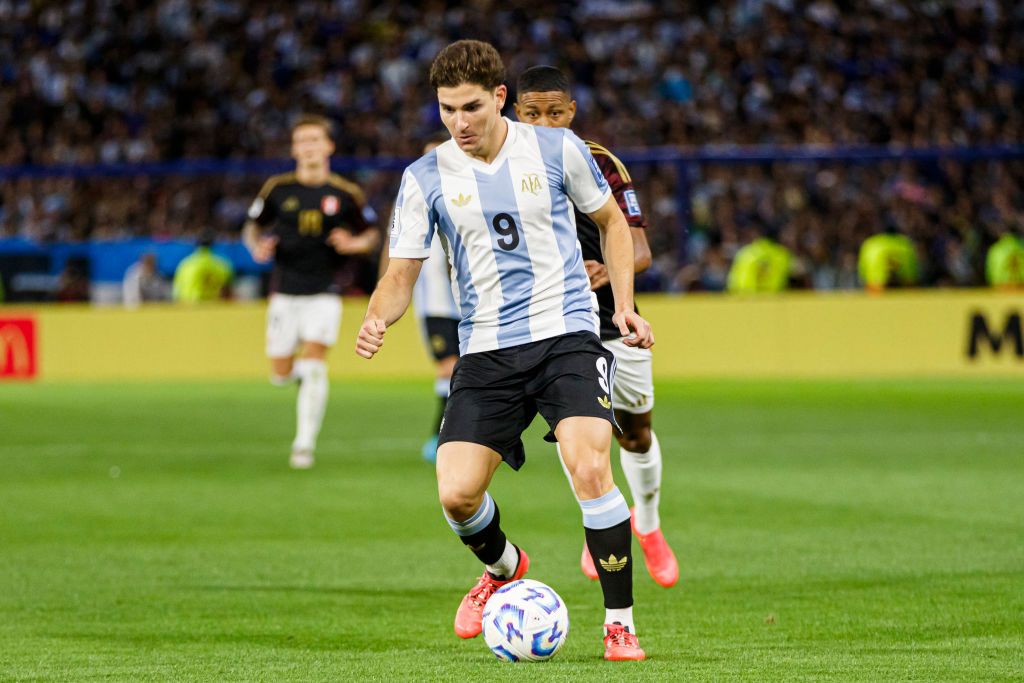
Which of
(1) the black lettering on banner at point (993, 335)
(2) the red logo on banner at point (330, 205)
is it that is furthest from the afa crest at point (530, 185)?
(1) the black lettering on banner at point (993, 335)

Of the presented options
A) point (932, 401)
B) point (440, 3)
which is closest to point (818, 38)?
point (440, 3)

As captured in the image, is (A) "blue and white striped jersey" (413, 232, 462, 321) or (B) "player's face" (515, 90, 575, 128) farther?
(A) "blue and white striped jersey" (413, 232, 462, 321)

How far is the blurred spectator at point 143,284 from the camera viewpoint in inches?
826

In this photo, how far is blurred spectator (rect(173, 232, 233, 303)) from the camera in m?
21.0

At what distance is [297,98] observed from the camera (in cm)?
2648

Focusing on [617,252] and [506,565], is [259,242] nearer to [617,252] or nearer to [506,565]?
[506,565]

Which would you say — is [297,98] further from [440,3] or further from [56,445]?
[56,445]

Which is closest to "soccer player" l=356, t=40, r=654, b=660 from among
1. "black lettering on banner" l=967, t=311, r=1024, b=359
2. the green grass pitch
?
the green grass pitch

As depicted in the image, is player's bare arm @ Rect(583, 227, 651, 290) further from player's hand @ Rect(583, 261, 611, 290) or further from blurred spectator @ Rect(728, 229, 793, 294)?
blurred spectator @ Rect(728, 229, 793, 294)

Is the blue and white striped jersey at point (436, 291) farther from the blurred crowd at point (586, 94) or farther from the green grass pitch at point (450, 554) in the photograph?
the blurred crowd at point (586, 94)

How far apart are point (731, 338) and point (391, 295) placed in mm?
14956

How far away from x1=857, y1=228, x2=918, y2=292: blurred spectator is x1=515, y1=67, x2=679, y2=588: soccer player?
13.2m

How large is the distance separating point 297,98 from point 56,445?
44.8ft

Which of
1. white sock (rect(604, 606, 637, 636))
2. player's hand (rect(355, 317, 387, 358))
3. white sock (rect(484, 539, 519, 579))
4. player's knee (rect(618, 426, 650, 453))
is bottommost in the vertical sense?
white sock (rect(484, 539, 519, 579))
